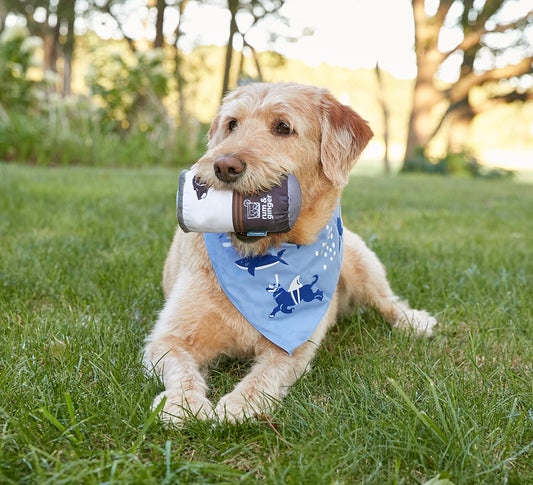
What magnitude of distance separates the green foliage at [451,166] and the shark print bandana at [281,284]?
19079 mm

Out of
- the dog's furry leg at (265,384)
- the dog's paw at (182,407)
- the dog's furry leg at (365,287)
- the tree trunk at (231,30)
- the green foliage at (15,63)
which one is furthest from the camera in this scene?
the tree trunk at (231,30)

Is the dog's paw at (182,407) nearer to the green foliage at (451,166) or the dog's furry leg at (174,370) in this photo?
the dog's furry leg at (174,370)

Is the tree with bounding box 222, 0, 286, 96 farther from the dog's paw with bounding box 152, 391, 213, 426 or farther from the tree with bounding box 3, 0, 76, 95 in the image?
the dog's paw with bounding box 152, 391, 213, 426

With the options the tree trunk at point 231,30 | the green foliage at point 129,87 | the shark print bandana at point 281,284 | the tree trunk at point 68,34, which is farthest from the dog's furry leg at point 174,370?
the tree trunk at point 68,34

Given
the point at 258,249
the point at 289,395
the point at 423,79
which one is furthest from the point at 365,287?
the point at 423,79

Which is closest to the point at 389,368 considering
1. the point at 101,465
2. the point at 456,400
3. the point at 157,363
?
the point at 456,400

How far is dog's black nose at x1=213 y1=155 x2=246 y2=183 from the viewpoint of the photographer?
84.7 inches

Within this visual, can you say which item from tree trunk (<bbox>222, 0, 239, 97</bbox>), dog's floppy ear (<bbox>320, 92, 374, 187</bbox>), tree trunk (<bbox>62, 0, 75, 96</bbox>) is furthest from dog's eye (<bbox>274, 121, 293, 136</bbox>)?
tree trunk (<bbox>62, 0, 75, 96</bbox>)

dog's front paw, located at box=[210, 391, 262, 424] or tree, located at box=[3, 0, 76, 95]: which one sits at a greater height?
tree, located at box=[3, 0, 76, 95]

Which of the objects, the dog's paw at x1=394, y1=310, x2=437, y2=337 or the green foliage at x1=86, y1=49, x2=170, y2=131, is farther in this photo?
the green foliage at x1=86, y1=49, x2=170, y2=131

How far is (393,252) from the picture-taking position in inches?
181

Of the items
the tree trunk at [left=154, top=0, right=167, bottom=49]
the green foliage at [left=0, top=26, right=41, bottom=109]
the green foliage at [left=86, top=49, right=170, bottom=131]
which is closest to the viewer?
the green foliage at [left=0, top=26, right=41, bottom=109]

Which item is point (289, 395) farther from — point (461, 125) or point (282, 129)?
point (461, 125)

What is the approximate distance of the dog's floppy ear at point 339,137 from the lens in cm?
268
